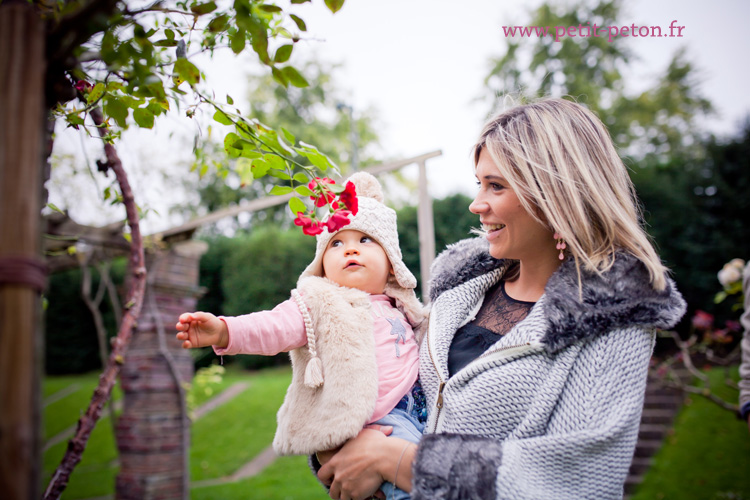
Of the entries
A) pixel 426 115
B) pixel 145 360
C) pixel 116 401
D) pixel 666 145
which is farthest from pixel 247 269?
pixel 666 145

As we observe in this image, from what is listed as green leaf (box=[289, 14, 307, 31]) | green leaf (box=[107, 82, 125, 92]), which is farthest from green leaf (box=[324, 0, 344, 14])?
green leaf (box=[107, 82, 125, 92])

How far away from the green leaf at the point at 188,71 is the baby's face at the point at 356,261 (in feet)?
2.56

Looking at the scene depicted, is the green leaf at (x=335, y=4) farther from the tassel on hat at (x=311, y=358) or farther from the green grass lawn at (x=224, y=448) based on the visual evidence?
the green grass lawn at (x=224, y=448)

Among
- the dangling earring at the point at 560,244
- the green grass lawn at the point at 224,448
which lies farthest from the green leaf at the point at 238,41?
the green grass lawn at the point at 224,448

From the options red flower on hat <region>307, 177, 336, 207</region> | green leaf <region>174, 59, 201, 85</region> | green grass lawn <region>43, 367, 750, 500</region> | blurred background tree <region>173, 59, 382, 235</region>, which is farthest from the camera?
blurred background tree <region>173, 59, 382, 235</region>

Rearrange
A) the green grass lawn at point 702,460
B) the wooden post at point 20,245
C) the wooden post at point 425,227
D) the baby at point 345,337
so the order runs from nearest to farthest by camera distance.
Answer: the wooden post at point 20,245
the baby at point 345,337
the wooden post at point 425,227
the green grass lawn at point 702,460

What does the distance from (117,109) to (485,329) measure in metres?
1.27

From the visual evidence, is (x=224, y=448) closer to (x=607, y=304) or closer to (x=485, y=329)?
(x=485, y=329)

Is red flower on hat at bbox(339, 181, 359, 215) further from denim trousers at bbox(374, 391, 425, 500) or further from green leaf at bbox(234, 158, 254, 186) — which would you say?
green leaf at bbox(234, 158, 254, 186)

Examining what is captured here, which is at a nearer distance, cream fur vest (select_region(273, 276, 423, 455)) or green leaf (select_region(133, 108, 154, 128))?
green leaf (select_region(133, 108, 154, 128))

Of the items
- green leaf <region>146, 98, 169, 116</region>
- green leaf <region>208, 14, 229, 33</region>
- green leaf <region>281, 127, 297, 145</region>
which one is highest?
green leaf <region>208, 14, 229, 33</region>

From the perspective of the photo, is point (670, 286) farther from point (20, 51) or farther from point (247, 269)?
point (247, 269)

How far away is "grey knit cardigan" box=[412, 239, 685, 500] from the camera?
133cm

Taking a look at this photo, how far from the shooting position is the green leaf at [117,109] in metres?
1.29
